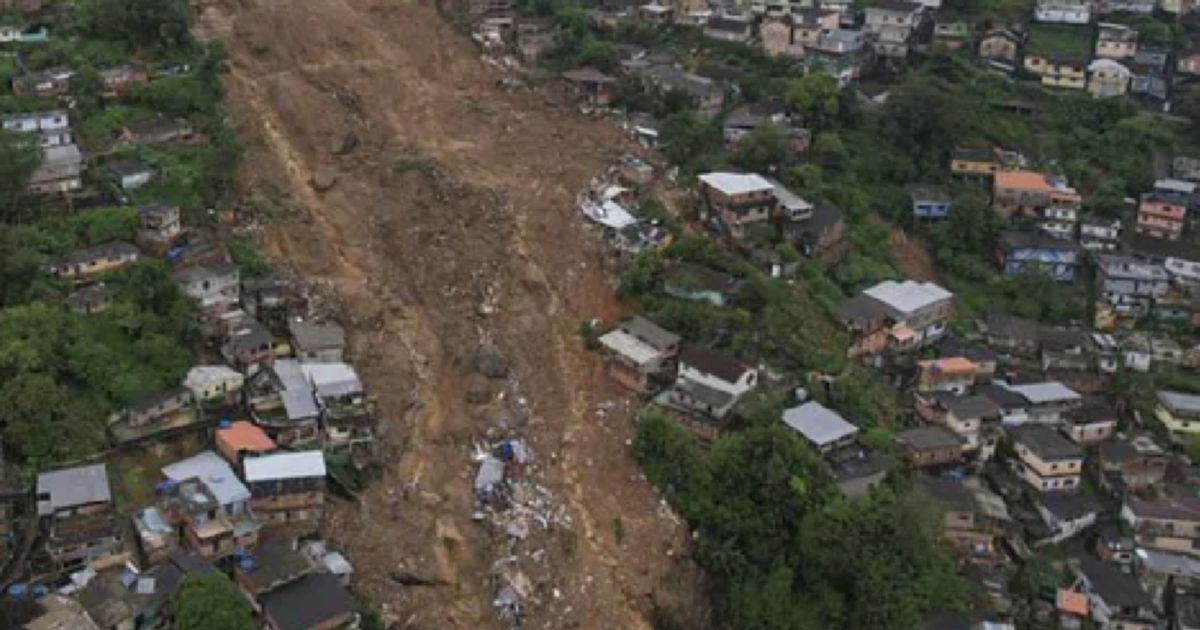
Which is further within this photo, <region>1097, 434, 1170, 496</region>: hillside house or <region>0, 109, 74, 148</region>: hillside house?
<region>0, 109, 74, 148</region>: hillside house

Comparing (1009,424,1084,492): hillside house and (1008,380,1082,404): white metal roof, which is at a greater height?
(1008,380,1082,404): white metal roof

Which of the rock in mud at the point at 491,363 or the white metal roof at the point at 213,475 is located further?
the rock in mud at the point at 491,363

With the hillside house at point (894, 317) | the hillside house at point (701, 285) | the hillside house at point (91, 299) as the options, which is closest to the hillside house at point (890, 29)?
the hillside house at point (894, 317)

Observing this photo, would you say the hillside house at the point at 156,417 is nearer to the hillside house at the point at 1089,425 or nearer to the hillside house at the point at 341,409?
the hillside house at the point at 341,409

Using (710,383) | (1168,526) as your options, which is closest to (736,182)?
(710,383)

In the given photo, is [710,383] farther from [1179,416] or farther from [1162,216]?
[1162,216]

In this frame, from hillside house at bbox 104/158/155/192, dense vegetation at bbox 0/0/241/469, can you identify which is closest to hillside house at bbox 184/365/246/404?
dense vegetation at bbox 0/0/241/469

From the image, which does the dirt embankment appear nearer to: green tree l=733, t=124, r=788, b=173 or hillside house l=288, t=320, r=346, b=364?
hillside house l=288, t=320, r=346, b=364
